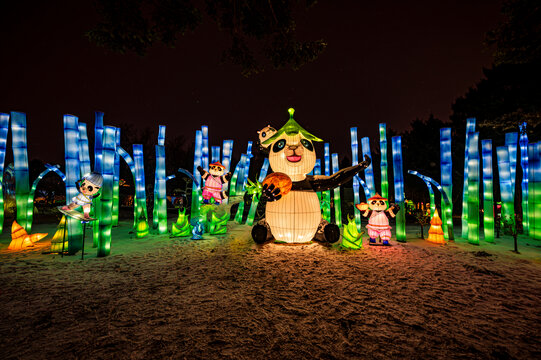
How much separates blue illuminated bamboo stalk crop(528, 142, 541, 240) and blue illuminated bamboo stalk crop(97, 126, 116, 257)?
431 inches

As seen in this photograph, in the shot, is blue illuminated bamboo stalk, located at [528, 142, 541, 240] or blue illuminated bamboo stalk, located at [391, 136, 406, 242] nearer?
blue illuminated bamboo stalk, located at [391, 136, 406, 242]

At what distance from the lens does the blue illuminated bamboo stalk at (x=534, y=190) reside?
672 centimetres

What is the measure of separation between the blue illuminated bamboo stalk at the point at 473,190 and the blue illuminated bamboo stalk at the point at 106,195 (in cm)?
861

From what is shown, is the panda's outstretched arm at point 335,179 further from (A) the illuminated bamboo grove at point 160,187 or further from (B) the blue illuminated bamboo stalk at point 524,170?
(B) the blue illuminated bamboo stalk at point 524,170

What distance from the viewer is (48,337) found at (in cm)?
226

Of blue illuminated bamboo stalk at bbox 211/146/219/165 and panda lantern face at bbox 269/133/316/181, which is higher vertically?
blue illuminated bamboo stalk at bbox 211/146/219/165

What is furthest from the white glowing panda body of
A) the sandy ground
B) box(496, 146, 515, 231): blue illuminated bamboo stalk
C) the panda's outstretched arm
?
box(496, 146, 515, 231): blue illuminated bamboo stalk

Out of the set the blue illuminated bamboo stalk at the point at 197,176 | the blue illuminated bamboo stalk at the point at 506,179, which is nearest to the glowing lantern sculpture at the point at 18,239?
the blue illuminated bamboo stalk at the point at 197,176

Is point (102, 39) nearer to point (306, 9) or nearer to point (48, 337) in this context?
point (306, 9)

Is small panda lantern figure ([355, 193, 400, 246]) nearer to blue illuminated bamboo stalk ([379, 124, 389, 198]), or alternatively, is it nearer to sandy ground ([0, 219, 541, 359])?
blue illuminated bamboo stalk ([379, 124, 389, 198])

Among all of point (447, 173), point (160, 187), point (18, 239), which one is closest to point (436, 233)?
point (447, 173)

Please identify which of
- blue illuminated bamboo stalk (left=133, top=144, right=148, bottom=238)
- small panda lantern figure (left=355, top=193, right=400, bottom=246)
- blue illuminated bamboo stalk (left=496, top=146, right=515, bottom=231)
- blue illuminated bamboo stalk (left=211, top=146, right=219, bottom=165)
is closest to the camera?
small panda lantern figure (left=355, top=193, right=400, bottom=246)

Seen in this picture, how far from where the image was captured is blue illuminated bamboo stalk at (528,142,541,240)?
672cm

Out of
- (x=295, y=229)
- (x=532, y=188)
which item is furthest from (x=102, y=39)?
(x=532, y=188)
